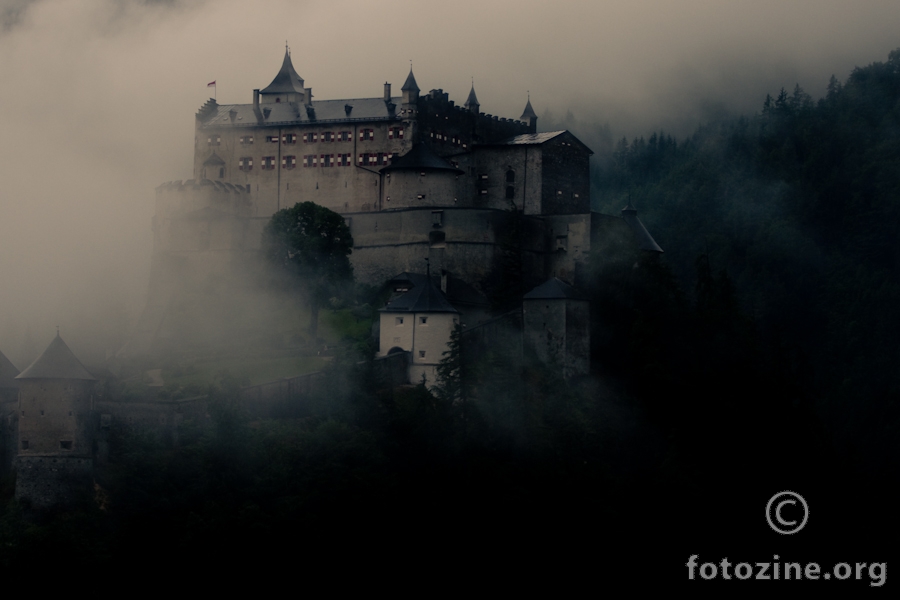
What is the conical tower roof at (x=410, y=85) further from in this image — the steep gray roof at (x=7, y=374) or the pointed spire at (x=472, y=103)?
the steep gray roof at (x=7, y=374)

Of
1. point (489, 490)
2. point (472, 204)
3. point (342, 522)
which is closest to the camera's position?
point (342, 522)

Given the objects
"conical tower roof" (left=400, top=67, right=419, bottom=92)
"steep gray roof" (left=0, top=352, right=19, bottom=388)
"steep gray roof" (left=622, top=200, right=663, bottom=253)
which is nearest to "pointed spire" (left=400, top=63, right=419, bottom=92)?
"conical tower roof" (left=400, top=67, right=419, bottom=92)

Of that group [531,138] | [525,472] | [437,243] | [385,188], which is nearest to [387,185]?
[385,188]

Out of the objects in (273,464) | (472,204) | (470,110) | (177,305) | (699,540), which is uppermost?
(470,110)

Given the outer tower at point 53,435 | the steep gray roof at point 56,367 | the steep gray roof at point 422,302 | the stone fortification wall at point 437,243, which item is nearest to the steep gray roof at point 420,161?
the stone fortification wall at point 437,243

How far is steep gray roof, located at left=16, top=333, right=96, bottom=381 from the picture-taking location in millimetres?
51906

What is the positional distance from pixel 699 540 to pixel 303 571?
20.9 meters

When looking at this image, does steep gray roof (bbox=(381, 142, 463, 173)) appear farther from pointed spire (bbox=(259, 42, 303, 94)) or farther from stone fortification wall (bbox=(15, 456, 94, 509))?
stone fortification wall (bbox=(15, 456, 94, 509))

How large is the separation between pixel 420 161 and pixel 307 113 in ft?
34.5

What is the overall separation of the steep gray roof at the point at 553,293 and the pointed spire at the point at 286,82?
28925 mm

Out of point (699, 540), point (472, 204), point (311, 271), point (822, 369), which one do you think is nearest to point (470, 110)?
point (472, 204)

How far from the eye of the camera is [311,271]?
71812 mm

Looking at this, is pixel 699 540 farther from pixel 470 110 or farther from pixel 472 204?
pixel 470 110

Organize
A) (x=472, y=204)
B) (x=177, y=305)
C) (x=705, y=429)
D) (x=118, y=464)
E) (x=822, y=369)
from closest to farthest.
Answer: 1. (x=118, y=464)
2. (x=705, y=429)
3. (x=177, y=305)
4. (x=472, y=204)
5. (x=822, y=369)
